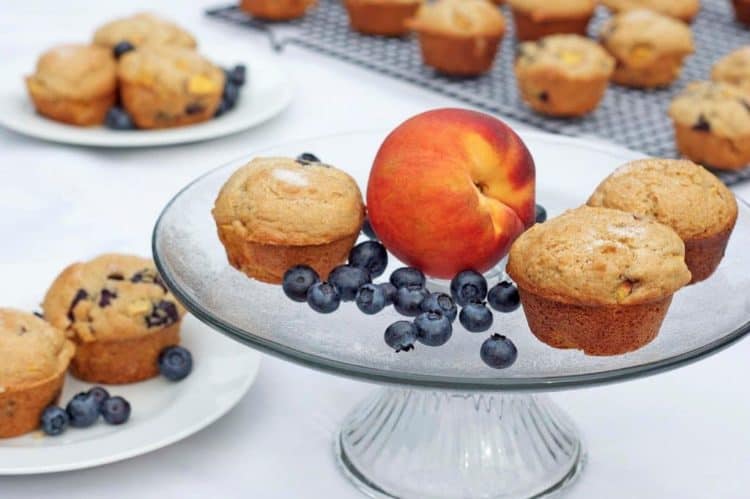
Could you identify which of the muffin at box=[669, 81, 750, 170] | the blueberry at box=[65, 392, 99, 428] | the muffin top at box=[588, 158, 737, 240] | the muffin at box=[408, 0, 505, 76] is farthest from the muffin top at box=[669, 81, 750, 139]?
the blueberry at box=[65, 392, 99, 428]

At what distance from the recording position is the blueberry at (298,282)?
918mm

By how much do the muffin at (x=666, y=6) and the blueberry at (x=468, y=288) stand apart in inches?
52.9

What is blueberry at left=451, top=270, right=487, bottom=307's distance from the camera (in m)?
0.91

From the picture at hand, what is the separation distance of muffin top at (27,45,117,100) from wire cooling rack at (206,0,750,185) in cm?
45

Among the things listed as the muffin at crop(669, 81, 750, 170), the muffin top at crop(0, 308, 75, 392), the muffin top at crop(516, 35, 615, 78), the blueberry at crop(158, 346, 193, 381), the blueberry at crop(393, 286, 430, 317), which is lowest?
the muffin top at crop(516, 35, 615, 78)

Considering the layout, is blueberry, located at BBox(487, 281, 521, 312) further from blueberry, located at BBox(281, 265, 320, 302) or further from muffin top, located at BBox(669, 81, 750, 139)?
muffin top, located at BBox(669, 81, 750, 139)

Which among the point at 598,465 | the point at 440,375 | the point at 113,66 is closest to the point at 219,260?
the point at 440,375

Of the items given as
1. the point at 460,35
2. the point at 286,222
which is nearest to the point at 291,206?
the point at 286,222

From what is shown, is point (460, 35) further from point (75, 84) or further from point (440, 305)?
point (440, 305)

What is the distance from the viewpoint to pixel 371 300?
35.3 inches

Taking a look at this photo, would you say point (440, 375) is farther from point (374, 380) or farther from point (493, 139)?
point (493, 139)

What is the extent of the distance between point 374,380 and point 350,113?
43.9 inches

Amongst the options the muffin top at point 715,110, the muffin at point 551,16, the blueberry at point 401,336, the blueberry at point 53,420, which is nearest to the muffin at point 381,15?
the muffin at point 551,16

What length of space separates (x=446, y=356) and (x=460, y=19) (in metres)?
1.23
